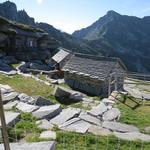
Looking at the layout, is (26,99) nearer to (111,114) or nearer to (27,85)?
(111,114)

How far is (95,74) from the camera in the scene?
80.8ft

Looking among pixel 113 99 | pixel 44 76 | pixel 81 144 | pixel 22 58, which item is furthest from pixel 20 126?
pixel 22 58

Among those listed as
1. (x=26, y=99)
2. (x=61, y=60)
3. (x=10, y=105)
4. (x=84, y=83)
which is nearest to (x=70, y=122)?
(x=10, y=105)

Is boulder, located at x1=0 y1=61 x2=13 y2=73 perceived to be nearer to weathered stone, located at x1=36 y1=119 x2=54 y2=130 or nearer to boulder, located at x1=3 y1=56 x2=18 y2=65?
boulder, located at x1=3 y1=56 x2=18 y2=65

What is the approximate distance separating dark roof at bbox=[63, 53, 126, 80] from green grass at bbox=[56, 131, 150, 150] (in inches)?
490

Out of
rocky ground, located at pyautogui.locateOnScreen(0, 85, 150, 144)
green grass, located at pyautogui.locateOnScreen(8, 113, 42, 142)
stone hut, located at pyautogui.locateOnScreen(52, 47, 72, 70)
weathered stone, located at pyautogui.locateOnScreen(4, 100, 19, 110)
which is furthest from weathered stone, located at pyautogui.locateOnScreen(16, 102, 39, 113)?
stone hut, located at pyautogui.locateOnScreen(52, 47, 72, 70)

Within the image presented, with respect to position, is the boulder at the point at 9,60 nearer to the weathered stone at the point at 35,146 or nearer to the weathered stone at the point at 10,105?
the weathered stone at the point at 10,105

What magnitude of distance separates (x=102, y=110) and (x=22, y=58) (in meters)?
23.7

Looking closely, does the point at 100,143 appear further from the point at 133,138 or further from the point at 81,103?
the point at 81,103

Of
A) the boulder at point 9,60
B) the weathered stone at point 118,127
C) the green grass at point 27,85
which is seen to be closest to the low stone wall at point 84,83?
the green grass at point 27,85

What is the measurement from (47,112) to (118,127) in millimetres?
3411

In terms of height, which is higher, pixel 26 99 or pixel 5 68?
pixel 5 68

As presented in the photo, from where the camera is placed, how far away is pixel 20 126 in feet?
40.7

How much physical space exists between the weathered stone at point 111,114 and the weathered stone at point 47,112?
8.23 ft
